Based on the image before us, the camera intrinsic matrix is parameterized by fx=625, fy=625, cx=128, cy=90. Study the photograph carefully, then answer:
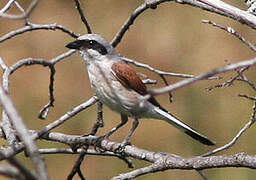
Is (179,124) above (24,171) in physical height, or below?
above

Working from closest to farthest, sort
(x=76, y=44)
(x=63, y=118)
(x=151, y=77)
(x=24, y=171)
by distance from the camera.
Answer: (x=24, y=171), (x=63, y=118), (x=76, y=44), (x=151, y=77)

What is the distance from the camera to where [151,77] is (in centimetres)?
563

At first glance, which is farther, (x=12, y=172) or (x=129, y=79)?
(x=129, y=79)

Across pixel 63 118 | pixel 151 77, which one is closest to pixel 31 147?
pixel 63 118

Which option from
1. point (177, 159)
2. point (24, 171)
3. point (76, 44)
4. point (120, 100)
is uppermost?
point (76, 44)

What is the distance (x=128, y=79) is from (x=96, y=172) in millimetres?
2128

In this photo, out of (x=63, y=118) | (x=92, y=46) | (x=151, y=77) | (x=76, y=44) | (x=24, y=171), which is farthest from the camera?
(x=151, y=77)

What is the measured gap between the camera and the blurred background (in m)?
5.05

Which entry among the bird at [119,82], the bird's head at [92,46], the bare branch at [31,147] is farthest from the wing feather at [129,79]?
the bare branch at [31,147]

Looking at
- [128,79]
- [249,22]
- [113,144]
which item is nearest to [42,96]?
[128,79]

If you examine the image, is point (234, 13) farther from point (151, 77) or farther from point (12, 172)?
point (151, 77)

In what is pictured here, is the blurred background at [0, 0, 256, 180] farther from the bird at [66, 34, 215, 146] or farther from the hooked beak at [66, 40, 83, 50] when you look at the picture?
the hooked beak at [66, 40, 83, 50]

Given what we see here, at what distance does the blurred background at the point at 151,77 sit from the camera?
16.6ft

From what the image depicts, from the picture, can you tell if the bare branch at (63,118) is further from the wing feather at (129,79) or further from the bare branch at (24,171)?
the bare branch at (24,171)
